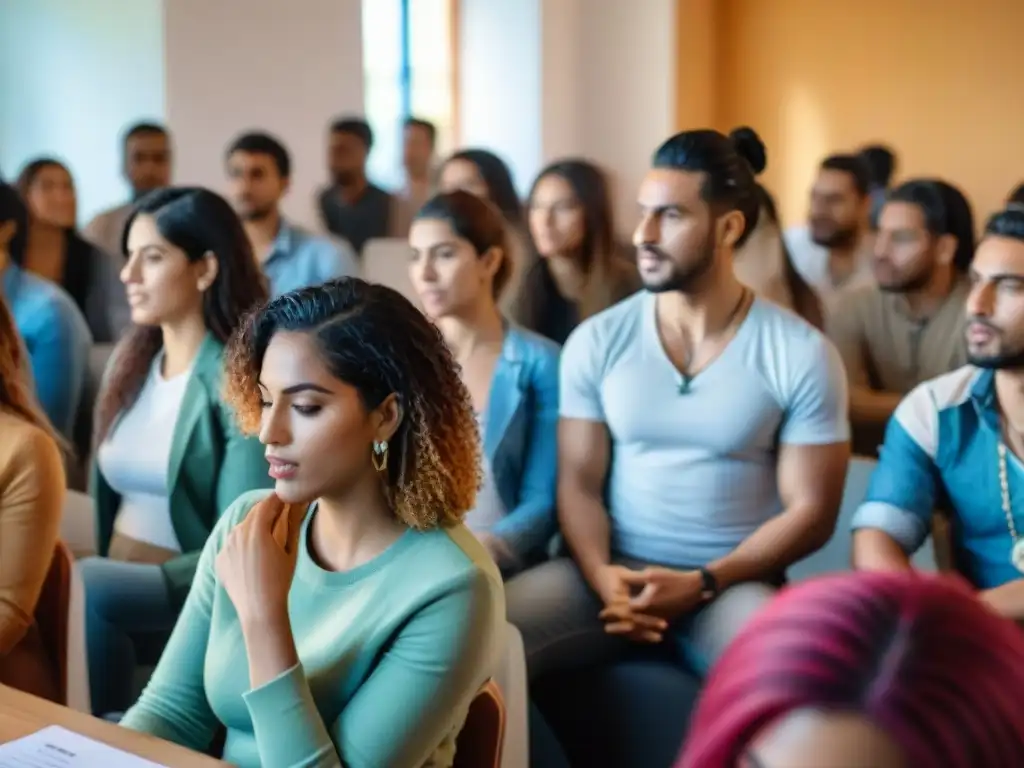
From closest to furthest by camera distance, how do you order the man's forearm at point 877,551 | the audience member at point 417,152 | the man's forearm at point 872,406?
the man's forearm at point 877,551, the man's forearm at point 872,406, the audience member at point 417,152

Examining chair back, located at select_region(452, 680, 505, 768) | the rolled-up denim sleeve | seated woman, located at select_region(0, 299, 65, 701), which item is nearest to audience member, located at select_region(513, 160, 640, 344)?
the rolled-up denim sleeve

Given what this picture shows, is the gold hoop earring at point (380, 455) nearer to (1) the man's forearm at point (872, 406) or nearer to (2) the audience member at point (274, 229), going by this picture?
(1) the man's forearm at point (872, 406)

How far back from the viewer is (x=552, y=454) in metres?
2.44

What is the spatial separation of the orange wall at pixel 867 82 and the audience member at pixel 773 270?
4078mm

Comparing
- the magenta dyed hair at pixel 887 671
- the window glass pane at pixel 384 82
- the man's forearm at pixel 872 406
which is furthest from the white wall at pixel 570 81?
the magenta dyed hair at pixel 887 671

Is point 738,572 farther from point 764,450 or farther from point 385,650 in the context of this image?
point 385,650

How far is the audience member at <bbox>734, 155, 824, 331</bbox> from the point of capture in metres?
3.28

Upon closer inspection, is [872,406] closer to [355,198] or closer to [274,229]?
[274,229]

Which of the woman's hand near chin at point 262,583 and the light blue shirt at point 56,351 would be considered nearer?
the woman's hand near chin at point 262,583

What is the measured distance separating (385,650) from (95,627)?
3.28 ft

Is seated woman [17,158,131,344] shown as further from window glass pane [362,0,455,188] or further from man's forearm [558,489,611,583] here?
window glass pane [362,0,455,188]

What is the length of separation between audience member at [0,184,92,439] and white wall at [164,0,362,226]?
1.86 m

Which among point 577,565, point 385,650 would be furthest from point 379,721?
point 577,565

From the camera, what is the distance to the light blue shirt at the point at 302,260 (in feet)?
12.7
